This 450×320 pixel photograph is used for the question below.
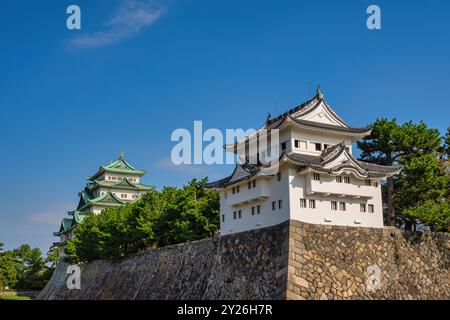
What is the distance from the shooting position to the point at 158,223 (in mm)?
33438

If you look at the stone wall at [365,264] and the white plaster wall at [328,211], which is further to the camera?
the white plaster wall at [328,211]

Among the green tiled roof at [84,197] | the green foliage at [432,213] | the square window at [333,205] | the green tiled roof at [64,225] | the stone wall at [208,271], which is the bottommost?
the stone wall at [208,271]

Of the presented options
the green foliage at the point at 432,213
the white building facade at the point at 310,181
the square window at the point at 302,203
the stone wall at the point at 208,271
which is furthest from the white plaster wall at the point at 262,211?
the green foliage at the point at 432,213

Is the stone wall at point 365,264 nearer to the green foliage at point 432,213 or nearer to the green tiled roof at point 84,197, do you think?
the green foliage at point 432,213

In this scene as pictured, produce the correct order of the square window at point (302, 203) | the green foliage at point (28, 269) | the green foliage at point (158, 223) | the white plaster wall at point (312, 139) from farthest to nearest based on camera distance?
1. the green foliage at point (28, 269)
2. the green foliage at point (158, 223)
3. the white plaster wall at point (312, 139)
4. the square window at point (302, 203)

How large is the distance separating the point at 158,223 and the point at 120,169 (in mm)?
29995

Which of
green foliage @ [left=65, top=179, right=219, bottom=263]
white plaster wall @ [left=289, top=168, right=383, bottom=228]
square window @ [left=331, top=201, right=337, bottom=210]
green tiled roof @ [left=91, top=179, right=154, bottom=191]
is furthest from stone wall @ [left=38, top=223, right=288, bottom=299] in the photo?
green tiled roof @ [left=91, top=179, right=154, bottom=191]

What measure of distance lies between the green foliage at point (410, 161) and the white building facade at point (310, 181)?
127 centimetres

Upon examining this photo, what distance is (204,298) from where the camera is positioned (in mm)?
22344

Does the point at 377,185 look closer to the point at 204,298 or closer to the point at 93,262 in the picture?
the point at 204,298

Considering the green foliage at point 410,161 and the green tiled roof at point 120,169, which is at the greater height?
the green tiled roof at point 120,169

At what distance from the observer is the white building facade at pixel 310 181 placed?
977 inches

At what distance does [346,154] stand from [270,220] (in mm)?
5292
